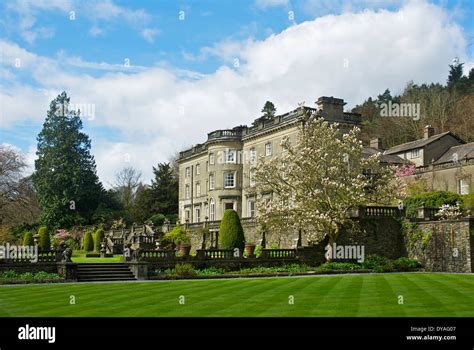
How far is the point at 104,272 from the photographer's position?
27.3 m

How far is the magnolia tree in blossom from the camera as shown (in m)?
32.9

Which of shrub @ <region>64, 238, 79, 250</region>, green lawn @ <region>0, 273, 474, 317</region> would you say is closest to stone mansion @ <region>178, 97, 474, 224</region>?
shrub @ <region>64, 238, 79, 250</region>

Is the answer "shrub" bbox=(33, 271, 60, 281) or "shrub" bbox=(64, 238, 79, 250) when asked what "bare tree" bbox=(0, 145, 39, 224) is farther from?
"shrub" bbox=(33, 271, 60, 281)

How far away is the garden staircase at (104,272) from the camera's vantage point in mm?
26172

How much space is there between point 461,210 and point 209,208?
95.1 ft

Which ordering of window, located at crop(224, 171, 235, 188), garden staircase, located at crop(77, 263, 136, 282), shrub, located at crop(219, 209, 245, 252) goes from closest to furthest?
garden staircase, located at crop(77, 263, 136, 282)
shrub, located at crop(219, 209, 245, 252)
window, located at crop(224, 171, 235, 188)

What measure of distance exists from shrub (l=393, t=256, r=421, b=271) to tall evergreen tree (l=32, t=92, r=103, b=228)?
42.9 m

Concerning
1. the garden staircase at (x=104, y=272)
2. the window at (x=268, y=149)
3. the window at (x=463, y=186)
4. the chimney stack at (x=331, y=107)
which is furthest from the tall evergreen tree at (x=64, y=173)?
the window at (x=463, y=186)

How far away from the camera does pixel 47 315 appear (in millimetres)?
12336

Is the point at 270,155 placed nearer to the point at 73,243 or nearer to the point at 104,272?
the point at 73,243

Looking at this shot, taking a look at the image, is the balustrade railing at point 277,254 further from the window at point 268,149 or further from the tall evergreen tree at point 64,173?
the tall evergreen tree at point 64,173

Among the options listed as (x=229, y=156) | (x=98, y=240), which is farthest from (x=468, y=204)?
(x=98, y=240)

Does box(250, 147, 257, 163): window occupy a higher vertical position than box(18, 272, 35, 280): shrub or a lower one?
higher

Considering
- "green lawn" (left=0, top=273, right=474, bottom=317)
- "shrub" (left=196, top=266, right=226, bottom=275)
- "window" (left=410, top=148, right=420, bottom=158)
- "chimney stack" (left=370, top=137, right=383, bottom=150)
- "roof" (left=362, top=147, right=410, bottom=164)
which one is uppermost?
"chimney stack" (left=370, top=137, right=383, bottom=150)
